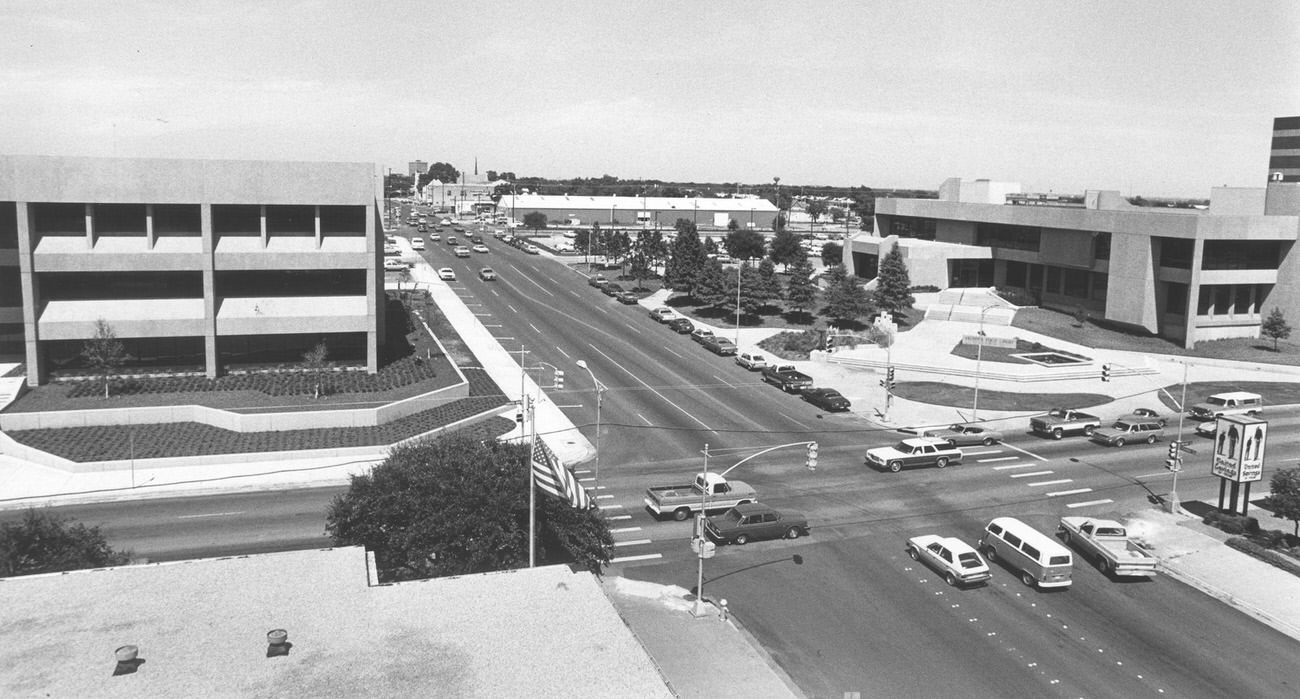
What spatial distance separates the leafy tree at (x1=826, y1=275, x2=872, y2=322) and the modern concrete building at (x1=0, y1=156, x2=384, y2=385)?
38.3 metres

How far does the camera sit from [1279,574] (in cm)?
3691

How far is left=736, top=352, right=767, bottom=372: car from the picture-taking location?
7169 centimetres

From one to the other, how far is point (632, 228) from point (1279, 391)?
12165cm

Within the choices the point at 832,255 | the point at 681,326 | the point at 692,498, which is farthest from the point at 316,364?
the point at 832,255

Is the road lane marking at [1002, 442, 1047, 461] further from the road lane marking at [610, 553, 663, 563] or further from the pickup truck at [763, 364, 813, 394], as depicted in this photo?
the road lane marking at [610, 553, 663, 563]

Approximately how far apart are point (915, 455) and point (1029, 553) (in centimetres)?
1420

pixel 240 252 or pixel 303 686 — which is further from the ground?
pixel 240 252

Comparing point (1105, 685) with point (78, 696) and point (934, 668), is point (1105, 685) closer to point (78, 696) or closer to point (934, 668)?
point (934, 668)

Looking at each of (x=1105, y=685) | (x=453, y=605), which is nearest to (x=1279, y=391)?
(x=1105, y=685)

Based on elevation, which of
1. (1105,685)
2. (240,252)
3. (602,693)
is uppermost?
(240,252)

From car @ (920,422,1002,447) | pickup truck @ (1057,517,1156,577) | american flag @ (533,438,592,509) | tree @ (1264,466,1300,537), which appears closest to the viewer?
american flag @ (533,438,592,509)

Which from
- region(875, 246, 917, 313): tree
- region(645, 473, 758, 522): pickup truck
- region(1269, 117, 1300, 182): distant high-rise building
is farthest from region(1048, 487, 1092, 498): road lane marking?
region(1269, 117, 1300, 182): distant high-rise building

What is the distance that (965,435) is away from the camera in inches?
2130

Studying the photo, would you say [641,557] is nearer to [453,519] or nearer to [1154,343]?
[453,519]
